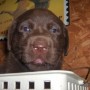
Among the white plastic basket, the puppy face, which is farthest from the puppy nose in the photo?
the white plastic basket

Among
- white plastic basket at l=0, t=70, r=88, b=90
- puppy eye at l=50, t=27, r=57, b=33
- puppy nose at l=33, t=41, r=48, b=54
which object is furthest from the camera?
puppy eye at l=50, t=27, r=57, b=33

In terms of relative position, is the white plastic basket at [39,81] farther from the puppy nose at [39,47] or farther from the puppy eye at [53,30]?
the puppy eye at [53,30]

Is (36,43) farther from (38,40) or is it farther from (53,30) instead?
(53,30)

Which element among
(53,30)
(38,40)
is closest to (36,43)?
(38,40)

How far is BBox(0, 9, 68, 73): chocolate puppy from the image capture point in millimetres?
1282

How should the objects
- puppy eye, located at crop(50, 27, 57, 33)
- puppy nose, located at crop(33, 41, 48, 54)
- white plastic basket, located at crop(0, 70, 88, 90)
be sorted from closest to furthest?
1. white plastic basket, located at crop(0, 70, 88, 90)
2. puppy nose, located at crop(33, 41, 48, 54)
3. puppy eye, located at crop(50, 27, 57, 33)

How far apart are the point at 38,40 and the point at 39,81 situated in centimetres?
37

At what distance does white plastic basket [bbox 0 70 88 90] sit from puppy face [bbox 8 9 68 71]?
11.7 inches

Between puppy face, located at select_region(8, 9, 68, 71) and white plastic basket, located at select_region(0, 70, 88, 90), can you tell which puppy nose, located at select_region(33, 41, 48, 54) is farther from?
white plastic basket, located at select_region(0, 70, 88, 90)

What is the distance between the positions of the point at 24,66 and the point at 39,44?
0.27m

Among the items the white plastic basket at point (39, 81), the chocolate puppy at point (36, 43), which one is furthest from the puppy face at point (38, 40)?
the white plastic basket at point (39, 81)

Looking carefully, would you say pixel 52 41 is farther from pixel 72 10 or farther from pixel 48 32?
pixel 72 10

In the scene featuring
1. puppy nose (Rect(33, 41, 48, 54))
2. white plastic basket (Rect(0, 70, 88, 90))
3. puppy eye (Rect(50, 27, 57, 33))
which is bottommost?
white plastic basket (Rect(0, 70, 88, 90))

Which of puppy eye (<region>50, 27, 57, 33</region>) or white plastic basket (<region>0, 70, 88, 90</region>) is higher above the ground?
puppy eye (<region>50, 27, 57, 33</region>)
